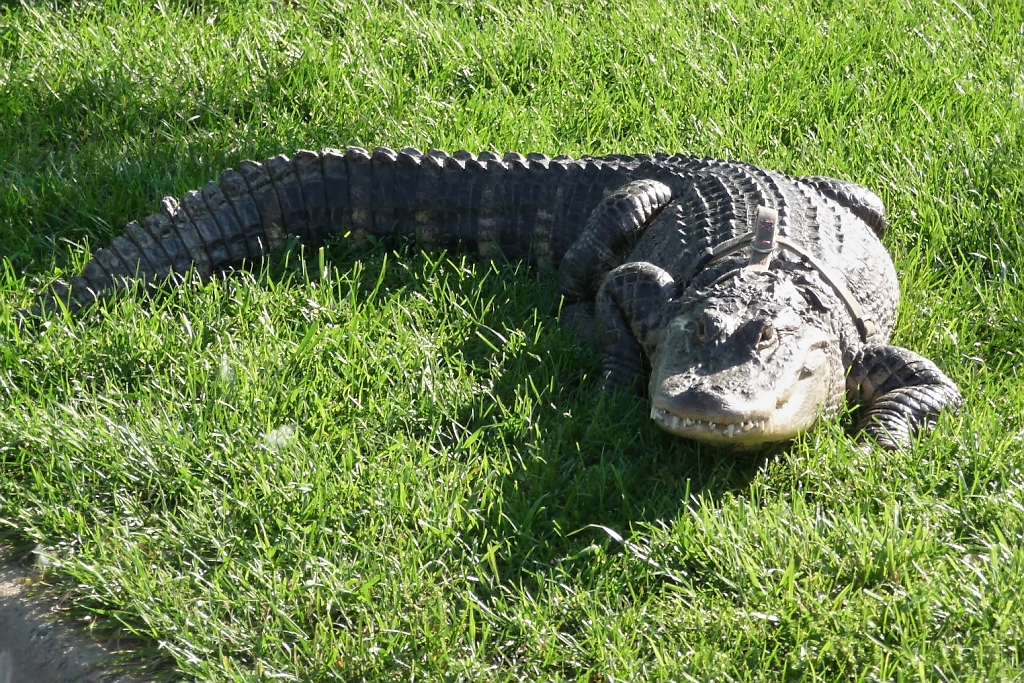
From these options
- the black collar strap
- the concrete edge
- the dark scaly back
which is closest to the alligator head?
the black collar strap

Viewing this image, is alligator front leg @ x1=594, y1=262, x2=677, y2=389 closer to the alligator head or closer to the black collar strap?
the alligator head

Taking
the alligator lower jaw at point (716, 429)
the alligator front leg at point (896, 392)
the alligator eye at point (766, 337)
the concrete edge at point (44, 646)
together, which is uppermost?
the alligator eye at point (766, 337)

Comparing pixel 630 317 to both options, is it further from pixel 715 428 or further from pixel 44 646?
pixel 44 646

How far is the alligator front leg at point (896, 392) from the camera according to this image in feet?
12.3

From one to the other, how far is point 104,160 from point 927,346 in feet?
12.1

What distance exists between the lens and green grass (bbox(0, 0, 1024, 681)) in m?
2.99

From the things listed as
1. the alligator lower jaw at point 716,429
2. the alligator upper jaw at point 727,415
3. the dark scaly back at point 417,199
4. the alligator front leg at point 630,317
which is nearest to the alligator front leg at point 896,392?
the alligator upper jaw at point 727,415

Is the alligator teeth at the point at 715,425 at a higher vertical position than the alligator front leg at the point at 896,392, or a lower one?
higher

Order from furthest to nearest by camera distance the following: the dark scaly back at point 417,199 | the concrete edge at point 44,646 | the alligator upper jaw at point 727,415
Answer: the dark scaly back at point 417,199, the alligator upper jaw at point 727,415, the concrete edge at point 44,646

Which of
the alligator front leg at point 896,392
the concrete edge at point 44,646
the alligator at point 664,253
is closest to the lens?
the concrete edge at point 44,646

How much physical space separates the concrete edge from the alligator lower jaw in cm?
161

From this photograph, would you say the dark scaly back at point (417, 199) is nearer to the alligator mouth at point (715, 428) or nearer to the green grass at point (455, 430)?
the green grass at point (455, 430)

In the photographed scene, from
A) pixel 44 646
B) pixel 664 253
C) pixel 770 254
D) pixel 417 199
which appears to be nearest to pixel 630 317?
pixel 664 253

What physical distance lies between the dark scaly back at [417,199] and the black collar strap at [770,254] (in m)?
0.73
